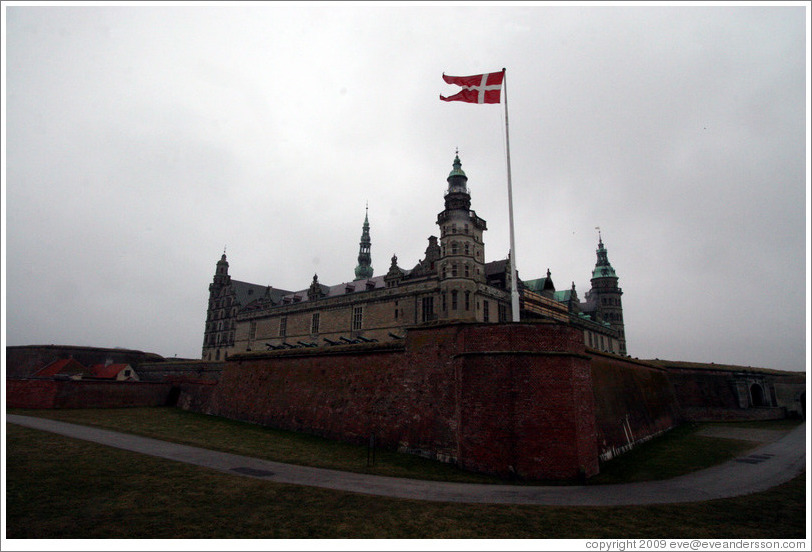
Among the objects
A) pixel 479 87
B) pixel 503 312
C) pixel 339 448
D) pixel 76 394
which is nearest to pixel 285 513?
pixel 339 448

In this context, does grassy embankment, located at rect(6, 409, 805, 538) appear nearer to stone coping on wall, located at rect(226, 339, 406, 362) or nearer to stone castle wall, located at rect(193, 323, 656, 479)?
stone castle wall, located at rect(193, 323, 656, 479)

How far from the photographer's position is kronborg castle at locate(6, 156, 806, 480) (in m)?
17.4

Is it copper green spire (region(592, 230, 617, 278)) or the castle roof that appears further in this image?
copper green spire (region(592, 230, 617, 278))

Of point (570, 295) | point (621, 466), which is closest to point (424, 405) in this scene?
point (621, 466)

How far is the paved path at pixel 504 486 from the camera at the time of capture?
44.9 feet

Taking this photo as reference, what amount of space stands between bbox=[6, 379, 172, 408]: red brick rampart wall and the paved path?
15.5 meters

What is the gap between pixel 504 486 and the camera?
50.9 ft

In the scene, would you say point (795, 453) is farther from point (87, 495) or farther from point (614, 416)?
point (87, 495)

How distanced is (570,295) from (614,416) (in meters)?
52.9

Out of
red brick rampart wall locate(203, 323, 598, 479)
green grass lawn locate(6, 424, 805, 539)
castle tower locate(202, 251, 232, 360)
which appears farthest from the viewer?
castle tower locate(202, 251, 232, 360)

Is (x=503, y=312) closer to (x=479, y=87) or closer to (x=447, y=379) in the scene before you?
(x=447, y=379)

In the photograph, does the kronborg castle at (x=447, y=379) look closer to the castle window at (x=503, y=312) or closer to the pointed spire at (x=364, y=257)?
the castle window at (x=503, y=312)

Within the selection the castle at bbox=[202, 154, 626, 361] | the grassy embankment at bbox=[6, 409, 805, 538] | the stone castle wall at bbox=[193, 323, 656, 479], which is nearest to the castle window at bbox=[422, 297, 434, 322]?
the castle at bbox=[202, 154, 626, 361]

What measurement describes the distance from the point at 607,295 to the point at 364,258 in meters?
56.4
